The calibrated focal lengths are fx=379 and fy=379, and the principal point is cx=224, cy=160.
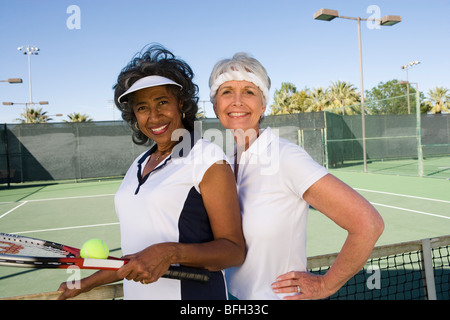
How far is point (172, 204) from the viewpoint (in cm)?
140

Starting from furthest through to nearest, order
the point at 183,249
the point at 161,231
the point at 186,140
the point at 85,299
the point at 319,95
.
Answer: the point at 319,95 < the point at 85,299 < the point at 186,140 < the point at 161,231 < the point at 183,249

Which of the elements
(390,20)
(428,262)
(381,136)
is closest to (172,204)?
(428,262)

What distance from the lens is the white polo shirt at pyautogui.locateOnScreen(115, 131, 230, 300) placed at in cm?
140

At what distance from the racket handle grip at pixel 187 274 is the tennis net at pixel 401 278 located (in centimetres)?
86

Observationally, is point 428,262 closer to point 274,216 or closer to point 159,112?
point 274,216

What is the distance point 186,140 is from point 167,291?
0.61 m

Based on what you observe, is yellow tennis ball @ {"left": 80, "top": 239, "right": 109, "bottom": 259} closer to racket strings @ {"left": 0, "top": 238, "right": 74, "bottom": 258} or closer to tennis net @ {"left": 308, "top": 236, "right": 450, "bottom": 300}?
racket strings @ {"left": 0, "top": 238, "right": 74, "bottom": 258}

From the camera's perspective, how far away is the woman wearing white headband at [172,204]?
1.33 meters

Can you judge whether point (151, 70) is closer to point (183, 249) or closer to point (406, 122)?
point (183, 249)

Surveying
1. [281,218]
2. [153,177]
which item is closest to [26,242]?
[153,177]

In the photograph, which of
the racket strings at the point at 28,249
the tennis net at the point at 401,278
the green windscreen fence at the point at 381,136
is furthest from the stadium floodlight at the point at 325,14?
the racket strings at the point at 28,249

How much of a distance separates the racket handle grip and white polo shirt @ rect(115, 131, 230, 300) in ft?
0.30

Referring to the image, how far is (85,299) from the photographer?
1754 mm

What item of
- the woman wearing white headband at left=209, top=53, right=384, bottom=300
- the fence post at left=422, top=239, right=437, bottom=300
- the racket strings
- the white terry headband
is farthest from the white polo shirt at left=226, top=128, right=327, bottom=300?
the fence post at left=422, top=239, right=437, bottom=300
